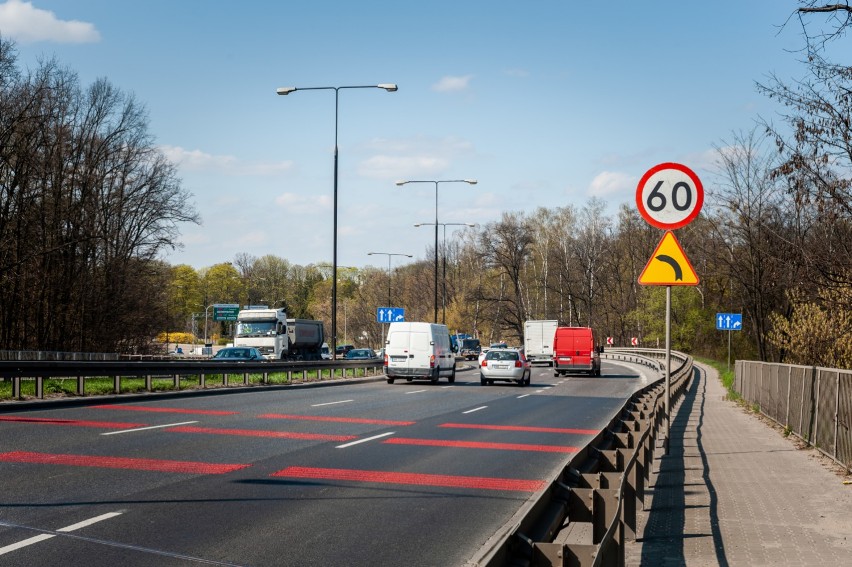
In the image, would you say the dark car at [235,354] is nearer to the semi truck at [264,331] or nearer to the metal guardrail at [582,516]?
the semi truck at [264,331]

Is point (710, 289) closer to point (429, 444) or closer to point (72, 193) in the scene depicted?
point (72, 193)

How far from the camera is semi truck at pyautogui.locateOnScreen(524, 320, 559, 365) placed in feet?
208

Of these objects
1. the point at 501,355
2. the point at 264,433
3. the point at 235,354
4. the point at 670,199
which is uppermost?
the point at 670,199

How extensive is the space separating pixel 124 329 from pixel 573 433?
40011mm

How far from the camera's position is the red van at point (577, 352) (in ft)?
156

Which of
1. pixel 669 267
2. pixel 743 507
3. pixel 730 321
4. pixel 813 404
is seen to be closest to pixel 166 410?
pixel 669 267

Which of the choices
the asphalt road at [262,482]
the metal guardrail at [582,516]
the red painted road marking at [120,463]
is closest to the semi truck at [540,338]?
the asphalt road at [262,482]

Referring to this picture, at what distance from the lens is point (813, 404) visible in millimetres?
14766

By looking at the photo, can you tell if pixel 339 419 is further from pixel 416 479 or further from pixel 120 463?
pixel 416 479

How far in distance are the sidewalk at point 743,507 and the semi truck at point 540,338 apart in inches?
1849

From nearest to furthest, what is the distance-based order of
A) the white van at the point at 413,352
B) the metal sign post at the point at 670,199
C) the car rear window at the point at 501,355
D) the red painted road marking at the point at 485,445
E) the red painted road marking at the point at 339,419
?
the metal sign post at the point at 670,199 → the red painted road marking at the point at 485,445 → the red painted road marking at the point at 339,419 → the white van at the point at 413,352 → the car rear window at the point at 501,355

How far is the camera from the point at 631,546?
24.3ft

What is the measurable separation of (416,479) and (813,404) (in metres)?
7.32

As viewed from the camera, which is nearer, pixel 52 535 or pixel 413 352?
pixel 52 535
